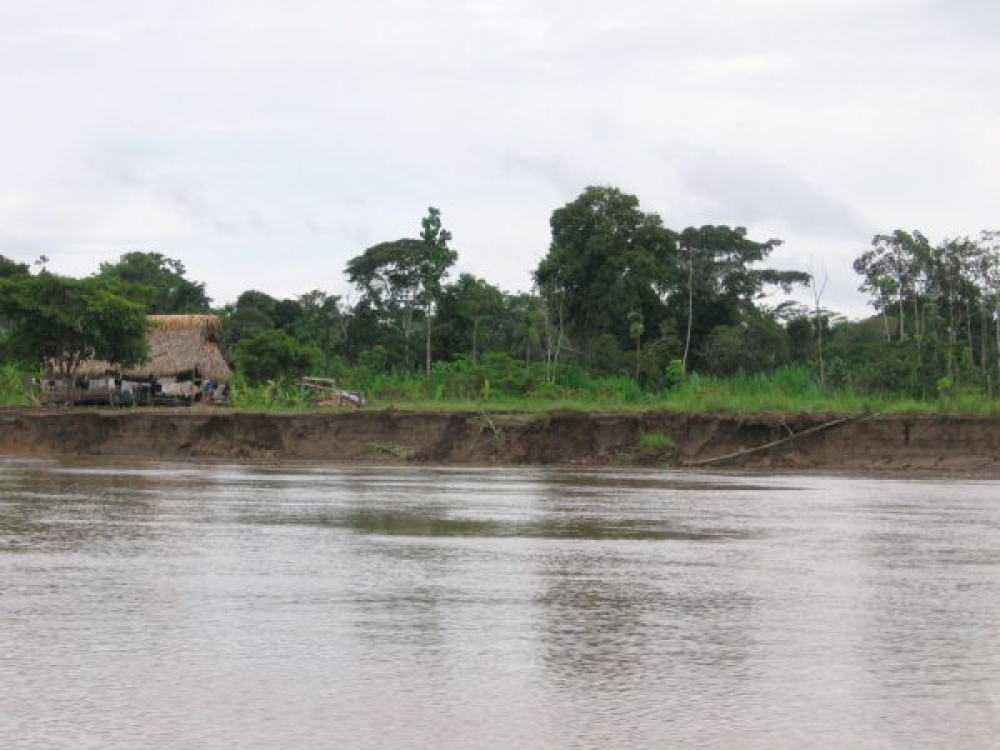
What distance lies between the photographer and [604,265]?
168 feet

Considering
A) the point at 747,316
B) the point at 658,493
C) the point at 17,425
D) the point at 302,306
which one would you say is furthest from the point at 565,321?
the point at 658,493

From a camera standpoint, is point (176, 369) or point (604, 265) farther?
point (604, 265)

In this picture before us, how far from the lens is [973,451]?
89.0ft

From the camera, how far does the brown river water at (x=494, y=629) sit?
5.04 metres

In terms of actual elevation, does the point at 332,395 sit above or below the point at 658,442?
above

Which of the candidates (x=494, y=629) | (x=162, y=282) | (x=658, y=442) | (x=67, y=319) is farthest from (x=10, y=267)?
(x=494, y=629)

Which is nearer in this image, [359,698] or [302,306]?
[359,698]

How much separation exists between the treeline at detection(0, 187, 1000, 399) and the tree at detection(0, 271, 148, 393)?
735mm

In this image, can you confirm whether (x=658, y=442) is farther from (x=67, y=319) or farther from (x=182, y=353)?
(x=182, y=353)

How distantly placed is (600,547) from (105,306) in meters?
30.0

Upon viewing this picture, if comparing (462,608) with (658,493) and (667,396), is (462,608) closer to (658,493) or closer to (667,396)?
(658,493)

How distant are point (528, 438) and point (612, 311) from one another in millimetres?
20642

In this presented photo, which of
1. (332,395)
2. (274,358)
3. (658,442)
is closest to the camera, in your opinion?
(658,442)

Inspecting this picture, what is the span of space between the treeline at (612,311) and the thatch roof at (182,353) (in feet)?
4.49
